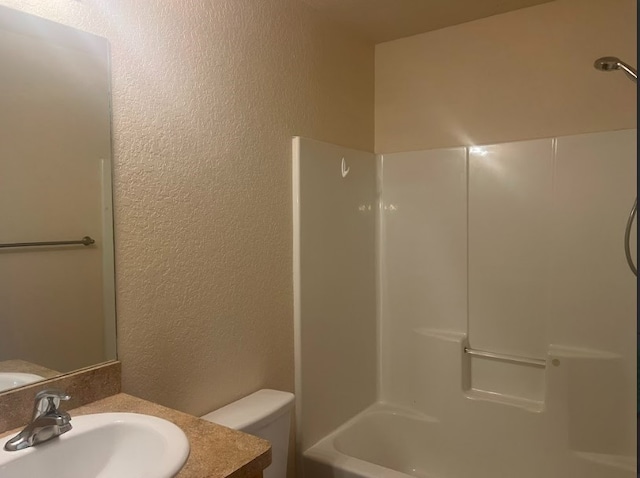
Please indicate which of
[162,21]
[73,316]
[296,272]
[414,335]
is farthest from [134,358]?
[414,335]

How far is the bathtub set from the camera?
1.93 m

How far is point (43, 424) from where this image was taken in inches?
38.3

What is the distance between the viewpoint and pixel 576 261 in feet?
6.75

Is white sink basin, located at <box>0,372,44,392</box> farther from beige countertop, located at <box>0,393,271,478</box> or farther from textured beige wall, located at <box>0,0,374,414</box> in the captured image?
textured beige wall, located at <box>0,0,374,414</box>

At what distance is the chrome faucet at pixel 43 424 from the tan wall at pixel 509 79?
1984 millimetres

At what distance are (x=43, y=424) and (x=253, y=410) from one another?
0.73 meters

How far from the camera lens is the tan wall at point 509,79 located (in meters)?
2.00

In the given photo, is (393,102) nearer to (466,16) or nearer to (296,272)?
(466,16)

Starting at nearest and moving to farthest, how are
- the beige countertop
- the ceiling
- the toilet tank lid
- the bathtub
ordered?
the beige countertop, the toilet tank lid, the bathtub, the ceiling

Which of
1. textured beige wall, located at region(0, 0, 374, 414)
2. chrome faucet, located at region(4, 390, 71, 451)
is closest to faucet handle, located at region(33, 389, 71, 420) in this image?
chrome faucet, located at region(4, 390, 71, 451)

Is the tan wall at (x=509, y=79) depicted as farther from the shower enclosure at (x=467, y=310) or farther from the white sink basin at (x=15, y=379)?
the white sink basin at (x=15, y=379)

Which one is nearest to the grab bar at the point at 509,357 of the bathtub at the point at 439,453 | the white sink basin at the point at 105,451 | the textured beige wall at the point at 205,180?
the bathtub at the point at 439,453

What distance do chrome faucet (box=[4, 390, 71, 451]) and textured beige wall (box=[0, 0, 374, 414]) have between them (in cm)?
29

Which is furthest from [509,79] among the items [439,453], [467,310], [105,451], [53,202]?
[105,451]
